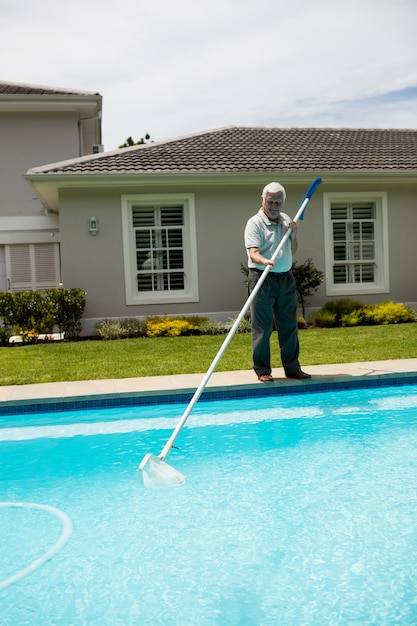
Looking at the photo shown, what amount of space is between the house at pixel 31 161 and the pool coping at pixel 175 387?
9.82 metres

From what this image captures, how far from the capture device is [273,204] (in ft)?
20.1

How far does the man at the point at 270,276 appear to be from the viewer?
6.15 m

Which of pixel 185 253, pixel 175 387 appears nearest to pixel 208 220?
pixel 185 253

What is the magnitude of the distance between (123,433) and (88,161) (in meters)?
8.02

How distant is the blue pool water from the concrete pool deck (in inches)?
9.3

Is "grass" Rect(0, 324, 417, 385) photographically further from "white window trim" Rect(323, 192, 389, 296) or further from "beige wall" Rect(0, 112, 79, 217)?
"beige wall" Rect(0, 112, 79, 217)

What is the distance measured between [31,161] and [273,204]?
39.7 ft

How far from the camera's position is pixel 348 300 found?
12.8m

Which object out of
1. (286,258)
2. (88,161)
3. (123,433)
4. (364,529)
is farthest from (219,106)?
(364,529)

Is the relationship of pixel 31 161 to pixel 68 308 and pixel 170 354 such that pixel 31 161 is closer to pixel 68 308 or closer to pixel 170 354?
pixel 68 308

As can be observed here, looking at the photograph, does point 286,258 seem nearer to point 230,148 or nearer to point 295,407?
point 295,407

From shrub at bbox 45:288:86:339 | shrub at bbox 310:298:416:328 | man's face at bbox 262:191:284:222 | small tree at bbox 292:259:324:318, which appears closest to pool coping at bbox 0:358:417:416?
man's face at bbox 262:191:284:222

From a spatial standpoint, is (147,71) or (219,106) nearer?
(147,71)

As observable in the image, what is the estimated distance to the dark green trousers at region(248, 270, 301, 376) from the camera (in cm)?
626
